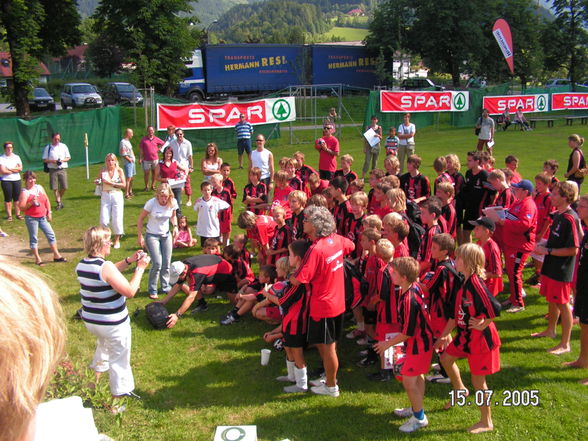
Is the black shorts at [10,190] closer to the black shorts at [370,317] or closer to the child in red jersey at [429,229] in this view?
the black shorts at [370,317]

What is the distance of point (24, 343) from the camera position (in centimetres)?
104

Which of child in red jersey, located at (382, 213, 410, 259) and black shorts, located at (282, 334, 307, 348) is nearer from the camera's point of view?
black shorts, located at (282, 334, 307, 348)

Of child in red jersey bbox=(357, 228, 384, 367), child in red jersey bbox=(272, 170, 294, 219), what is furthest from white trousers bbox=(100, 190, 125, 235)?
child in red jersey bbox=(357, 228, 384, 367)

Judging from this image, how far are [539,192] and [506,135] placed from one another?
67.4 feet

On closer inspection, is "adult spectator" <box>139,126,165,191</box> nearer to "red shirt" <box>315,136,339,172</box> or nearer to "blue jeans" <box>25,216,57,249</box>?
"red shirt" <box>315,136,339,172</box>

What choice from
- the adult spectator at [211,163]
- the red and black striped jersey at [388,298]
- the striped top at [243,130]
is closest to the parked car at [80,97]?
the striped top at [243,130]

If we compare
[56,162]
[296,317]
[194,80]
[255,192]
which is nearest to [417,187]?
[255,192]

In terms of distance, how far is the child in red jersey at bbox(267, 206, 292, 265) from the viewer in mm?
7418

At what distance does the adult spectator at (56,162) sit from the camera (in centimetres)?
1312

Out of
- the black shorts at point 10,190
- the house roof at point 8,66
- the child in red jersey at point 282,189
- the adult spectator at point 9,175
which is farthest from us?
the house roof at point 8,66

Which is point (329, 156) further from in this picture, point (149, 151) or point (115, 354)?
point (115, 354)

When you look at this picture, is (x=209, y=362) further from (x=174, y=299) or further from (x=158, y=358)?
(x=174, y=299)

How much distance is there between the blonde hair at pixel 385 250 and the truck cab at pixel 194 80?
34.8 m

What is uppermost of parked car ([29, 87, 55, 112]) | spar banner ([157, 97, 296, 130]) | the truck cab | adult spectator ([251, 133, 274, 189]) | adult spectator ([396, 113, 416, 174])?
the truck cab
